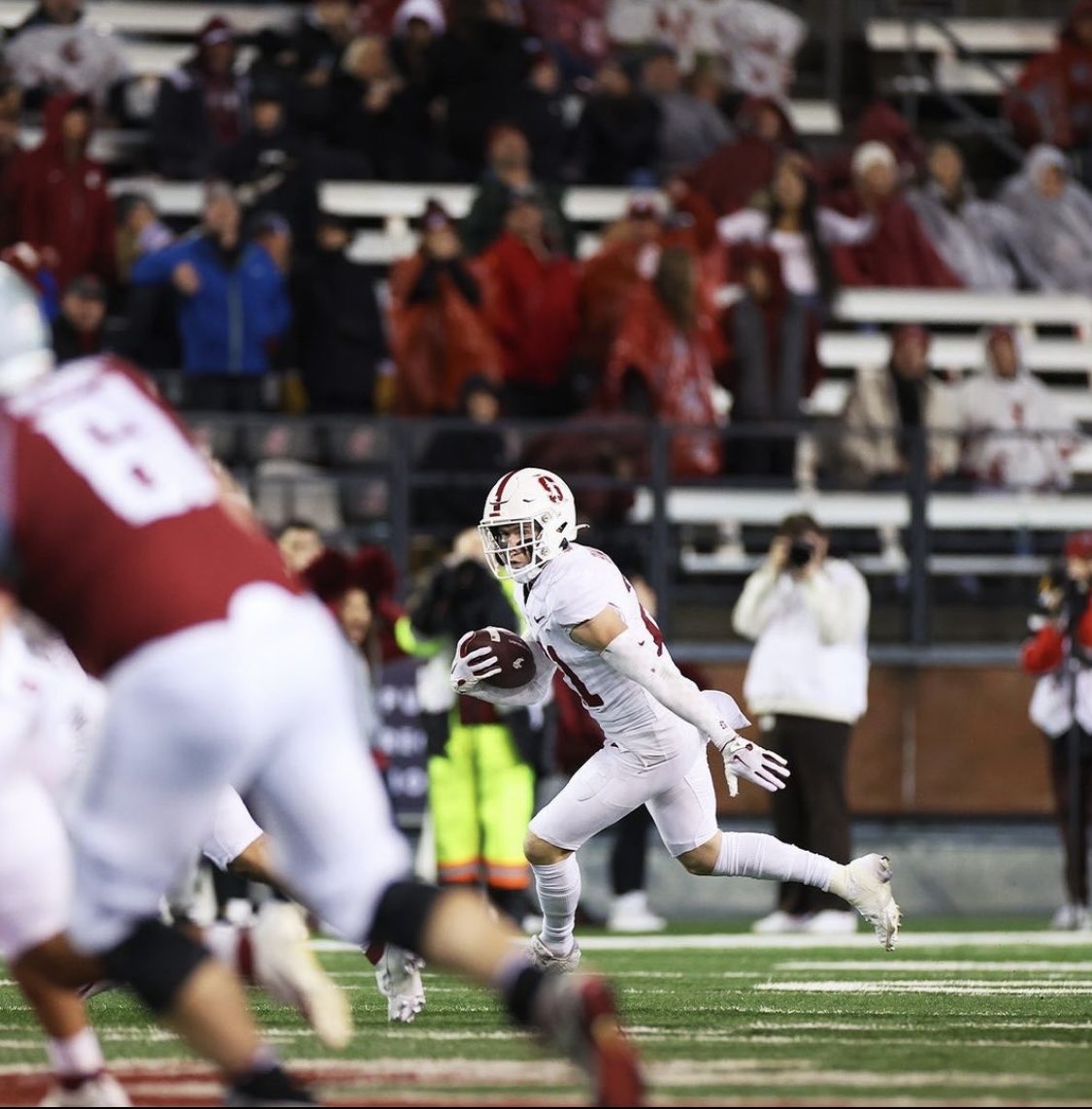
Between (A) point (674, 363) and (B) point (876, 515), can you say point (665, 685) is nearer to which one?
(A) point (674, 363)

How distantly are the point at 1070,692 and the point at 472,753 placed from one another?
292 centimetres

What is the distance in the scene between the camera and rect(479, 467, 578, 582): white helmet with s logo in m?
7.37

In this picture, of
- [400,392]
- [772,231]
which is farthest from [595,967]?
[772,231]

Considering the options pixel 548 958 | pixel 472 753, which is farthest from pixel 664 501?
pixel 548 958

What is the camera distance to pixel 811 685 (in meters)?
12.0

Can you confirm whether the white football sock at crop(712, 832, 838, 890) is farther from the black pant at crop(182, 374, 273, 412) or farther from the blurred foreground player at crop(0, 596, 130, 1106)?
the black pant at crop(182, 374, 273, 412)

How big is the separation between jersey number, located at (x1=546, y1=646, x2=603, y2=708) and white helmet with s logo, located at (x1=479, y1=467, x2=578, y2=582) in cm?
26

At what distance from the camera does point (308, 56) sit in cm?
1538

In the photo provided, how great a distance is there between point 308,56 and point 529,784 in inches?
220

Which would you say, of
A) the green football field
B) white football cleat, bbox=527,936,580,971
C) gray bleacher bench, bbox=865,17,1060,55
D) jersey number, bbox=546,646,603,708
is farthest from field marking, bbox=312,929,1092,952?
gray bleacher bench, bbox=865,17,1060,55

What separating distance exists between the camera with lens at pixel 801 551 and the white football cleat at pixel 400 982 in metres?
5.39

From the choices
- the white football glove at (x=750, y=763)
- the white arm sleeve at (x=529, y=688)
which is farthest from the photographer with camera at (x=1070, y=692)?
the white football glove at (x=750, y=763)

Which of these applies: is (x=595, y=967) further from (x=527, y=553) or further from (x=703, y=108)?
(x=703, y=108)

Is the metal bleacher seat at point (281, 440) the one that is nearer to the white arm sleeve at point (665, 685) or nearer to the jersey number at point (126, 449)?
the white arm sleeve at point (665, 685)
